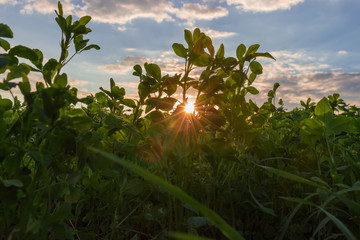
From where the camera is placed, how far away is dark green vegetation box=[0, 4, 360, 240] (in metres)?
1.00

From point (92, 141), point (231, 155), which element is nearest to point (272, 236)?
point (231, 155)

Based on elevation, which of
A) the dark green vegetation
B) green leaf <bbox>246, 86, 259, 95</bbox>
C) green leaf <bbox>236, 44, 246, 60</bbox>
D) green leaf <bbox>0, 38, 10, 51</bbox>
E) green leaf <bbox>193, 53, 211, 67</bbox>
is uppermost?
green leaf <bbox>236, 44, 246, 60</bbox>

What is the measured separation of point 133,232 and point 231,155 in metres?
0.58

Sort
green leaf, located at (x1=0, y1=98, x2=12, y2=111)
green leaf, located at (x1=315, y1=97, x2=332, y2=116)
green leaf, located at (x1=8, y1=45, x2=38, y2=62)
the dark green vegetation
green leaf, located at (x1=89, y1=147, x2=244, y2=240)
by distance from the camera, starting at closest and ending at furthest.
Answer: green leaf, located at (x1=89, y1=147, x2=244, y2=240) → the dark green vegetation → green leaf, located at (x1=8, y1=45, x2=38, y2=62) → green leaf, located at (x1=0, y1=98, x2=12, y2=111) → green leaf, located at (x1=315, y1=97, x2=332, y2=116)

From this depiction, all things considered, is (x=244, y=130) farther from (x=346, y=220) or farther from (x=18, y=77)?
(x=18, y=77)

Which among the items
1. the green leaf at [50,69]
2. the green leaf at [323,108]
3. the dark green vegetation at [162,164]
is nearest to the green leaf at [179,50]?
the dark green vegetation at [162,164]

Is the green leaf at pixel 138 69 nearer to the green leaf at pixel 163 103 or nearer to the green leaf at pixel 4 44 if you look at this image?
the green leaf at pixel 163 103

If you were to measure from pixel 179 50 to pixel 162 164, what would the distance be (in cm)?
59

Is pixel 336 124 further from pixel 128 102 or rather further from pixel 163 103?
pixel 128 102

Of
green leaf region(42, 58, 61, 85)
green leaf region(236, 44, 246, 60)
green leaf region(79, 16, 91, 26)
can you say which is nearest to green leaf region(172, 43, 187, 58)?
green leaf region(236, 44, 246, 60)

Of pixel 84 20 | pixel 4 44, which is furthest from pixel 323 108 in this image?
pixel 4 44

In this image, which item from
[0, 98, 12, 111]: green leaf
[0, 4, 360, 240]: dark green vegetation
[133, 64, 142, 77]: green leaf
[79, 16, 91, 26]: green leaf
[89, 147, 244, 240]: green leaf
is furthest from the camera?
[133, 64, 142, 77]: green leaf

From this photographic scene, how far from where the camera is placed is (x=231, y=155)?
132 cm

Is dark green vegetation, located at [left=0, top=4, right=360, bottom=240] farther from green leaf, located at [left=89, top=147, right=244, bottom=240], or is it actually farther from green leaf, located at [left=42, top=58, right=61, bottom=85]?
green leaf, located at [left=89, top=147, right=244, bottom=240]
